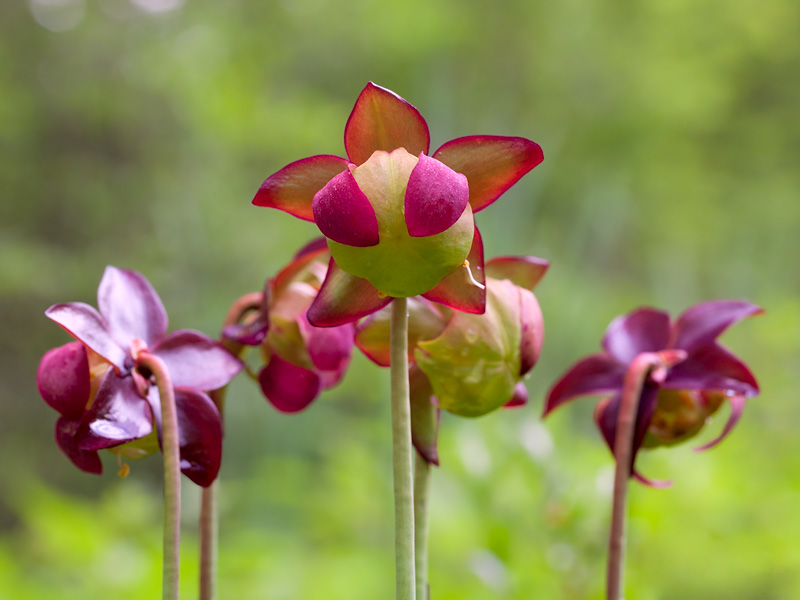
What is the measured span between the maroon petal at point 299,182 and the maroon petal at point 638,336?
170mm

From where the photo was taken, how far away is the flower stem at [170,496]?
0.23 meters

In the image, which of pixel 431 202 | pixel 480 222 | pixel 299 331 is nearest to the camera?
pixel 431 202

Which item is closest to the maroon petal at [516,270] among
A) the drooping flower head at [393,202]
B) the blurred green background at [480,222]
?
the drooping flower head at [393,202]

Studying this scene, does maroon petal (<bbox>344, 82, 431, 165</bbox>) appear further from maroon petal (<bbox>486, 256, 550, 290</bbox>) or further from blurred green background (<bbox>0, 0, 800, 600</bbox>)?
blurred green background (<bbox>0, 0, 800, 600</bbox>)

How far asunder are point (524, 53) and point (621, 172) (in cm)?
82

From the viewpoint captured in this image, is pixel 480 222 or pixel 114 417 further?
pixel 480 222

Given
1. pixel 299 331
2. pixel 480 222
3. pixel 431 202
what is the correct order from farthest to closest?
pixel 480 222 → pixel 299 331 → pixel 431 202

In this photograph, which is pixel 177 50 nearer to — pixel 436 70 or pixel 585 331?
pixel 436 70

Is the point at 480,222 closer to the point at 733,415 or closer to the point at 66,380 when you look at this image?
the point at 733,415

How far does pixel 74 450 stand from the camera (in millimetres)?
272

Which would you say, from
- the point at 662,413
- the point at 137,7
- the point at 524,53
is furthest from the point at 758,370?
the point at 524,53

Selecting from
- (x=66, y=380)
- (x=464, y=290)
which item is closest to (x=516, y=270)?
(x=464, y=290)

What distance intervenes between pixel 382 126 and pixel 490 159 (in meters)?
0.04

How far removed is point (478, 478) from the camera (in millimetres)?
749
